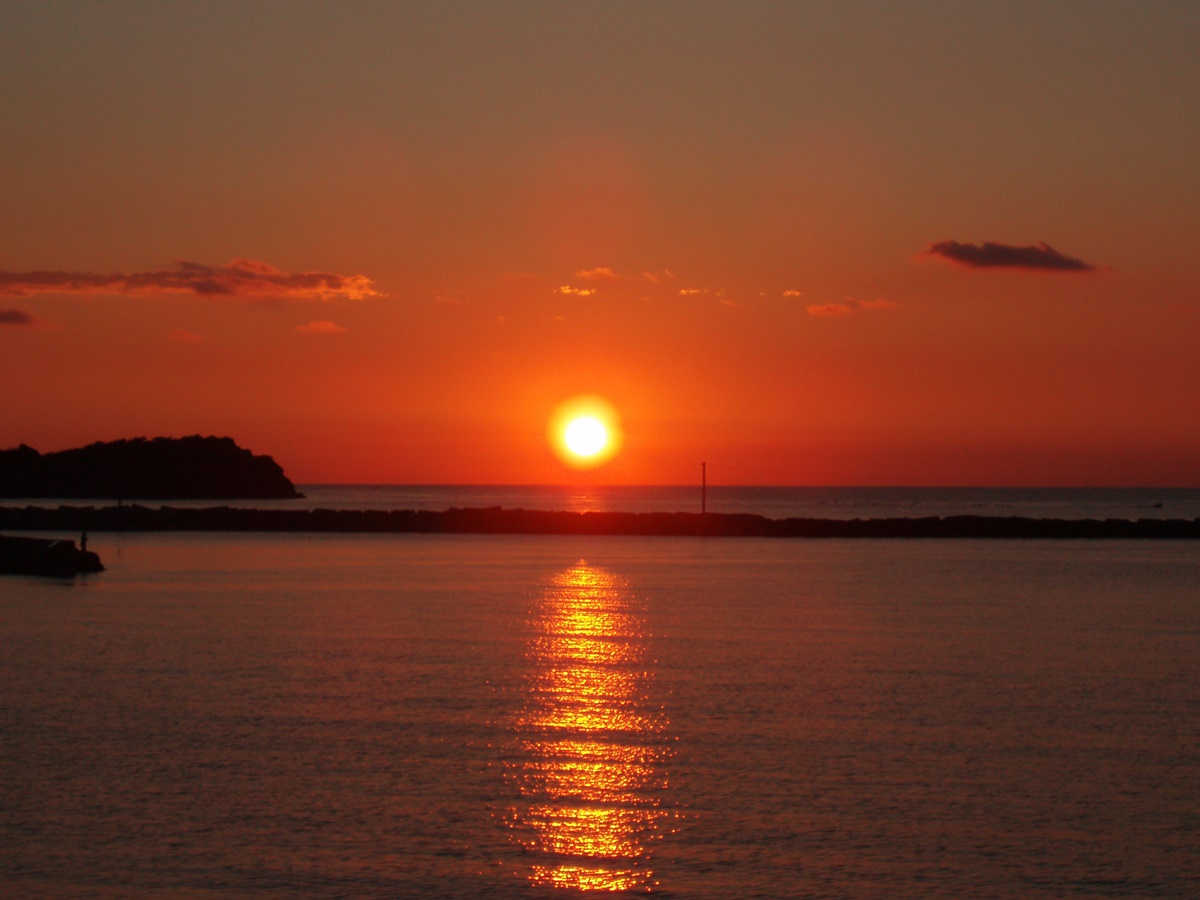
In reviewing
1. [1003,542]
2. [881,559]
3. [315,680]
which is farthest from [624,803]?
[1003,542]

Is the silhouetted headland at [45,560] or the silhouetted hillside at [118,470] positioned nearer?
the silhouetted headland at [45,560]

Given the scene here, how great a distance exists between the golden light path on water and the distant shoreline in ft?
196

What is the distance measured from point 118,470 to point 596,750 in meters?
165

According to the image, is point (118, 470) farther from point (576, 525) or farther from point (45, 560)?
point (45, 560)

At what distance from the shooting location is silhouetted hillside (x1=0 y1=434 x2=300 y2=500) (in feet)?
561

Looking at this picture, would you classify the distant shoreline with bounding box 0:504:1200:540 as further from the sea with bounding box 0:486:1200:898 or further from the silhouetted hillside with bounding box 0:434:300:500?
the silhouetted hillside with bounding box 0:434:300:500

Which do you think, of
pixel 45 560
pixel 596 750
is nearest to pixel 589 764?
pixel 596 750

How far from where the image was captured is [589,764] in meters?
15.6

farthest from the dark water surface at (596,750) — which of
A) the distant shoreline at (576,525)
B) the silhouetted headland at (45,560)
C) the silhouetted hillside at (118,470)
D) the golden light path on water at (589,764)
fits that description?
the silhouetted hillside at (118,470)

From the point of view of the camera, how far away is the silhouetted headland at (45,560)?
47281 millimetres

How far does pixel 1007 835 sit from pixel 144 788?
9187mm

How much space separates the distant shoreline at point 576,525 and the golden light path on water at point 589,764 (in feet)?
196

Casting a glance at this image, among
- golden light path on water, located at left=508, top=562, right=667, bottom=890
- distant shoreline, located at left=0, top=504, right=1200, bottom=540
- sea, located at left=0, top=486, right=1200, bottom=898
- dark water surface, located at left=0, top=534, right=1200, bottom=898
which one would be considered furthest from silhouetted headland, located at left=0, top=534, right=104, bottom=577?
distant shoreline, located at left=0, top=504, right=1200, bottom=540

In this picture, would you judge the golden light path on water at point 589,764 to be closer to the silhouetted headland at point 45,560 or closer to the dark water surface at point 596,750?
the dark water surface at point 596,750
